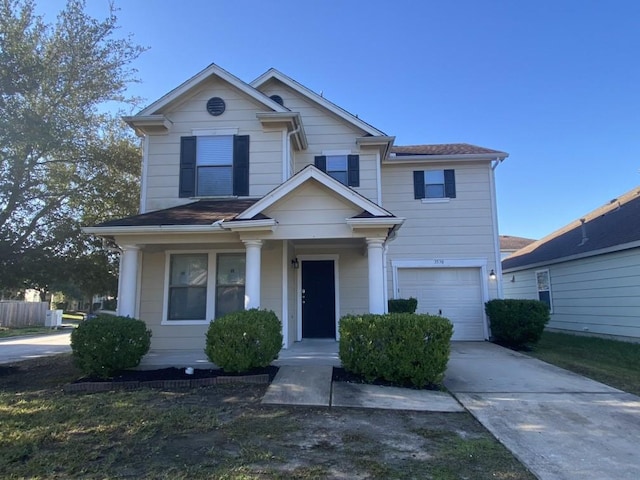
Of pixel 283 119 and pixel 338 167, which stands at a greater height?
pixel 283 119

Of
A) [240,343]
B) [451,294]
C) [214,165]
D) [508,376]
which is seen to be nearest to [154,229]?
[214,165]

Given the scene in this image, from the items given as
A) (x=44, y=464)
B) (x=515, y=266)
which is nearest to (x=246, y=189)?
(x=44, y=464)

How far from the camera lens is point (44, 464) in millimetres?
3648

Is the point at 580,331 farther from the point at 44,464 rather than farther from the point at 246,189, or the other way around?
the point at 44,464

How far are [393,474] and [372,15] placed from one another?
11.1 m

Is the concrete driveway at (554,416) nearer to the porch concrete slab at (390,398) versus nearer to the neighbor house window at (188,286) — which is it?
the porch concrete slab at (390,398)

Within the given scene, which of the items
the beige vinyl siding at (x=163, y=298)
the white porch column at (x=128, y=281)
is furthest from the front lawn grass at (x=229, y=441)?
the beige vinyl siding at (x=163, y=298)

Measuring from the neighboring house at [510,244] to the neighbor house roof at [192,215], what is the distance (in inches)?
807

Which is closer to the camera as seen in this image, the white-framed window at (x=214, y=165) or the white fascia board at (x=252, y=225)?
the white fascia board at (x=252, y=225)

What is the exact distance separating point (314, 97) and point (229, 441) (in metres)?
9.30

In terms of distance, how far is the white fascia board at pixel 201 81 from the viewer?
1001 centimetres

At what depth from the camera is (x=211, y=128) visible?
33.5 ft

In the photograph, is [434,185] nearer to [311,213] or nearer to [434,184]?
[434,184]

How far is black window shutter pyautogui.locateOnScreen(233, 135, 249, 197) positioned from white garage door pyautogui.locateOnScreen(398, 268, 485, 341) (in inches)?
214
